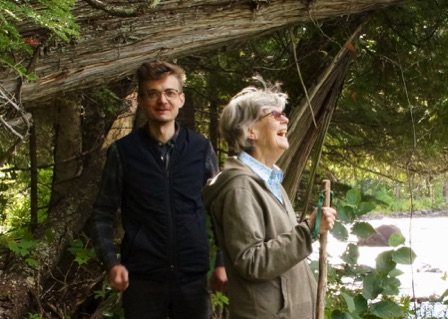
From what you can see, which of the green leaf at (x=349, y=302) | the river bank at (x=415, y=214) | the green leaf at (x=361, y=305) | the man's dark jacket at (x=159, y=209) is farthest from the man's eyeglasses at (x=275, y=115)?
the river bank at (x=415, y=214)

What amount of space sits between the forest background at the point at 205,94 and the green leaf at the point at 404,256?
0.04 ft

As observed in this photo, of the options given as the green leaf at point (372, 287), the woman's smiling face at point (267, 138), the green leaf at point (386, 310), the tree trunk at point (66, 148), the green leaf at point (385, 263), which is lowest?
the green leaf at point (386, 310)

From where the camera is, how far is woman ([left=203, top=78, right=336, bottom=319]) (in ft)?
7.47

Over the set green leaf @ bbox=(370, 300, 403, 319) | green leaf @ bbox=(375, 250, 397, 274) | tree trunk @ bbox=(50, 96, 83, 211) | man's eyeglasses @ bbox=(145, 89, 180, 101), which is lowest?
green leaf @ bbox=(370, 300, 403, 319)

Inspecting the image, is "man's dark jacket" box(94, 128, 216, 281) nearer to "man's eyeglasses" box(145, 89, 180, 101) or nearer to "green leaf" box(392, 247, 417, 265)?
"man's eyeglasses" box(145, 89, 180, 101)

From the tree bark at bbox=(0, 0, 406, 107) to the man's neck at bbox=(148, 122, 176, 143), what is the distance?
1.77 feet

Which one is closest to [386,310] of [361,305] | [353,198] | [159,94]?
[361,305]

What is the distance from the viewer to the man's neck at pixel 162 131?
112 inches

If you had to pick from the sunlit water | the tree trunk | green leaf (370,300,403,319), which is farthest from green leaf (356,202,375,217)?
the sunlit water

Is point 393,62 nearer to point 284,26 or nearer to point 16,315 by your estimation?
point 284,26

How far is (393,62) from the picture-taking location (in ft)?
16.4

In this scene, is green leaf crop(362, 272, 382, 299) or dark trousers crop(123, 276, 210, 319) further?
green leaf crop(362, 272, 382, 299)

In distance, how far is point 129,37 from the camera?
10.8 ft

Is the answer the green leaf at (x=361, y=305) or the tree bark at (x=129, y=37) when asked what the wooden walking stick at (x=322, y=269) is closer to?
the tree bark at (x=129, y=37)
